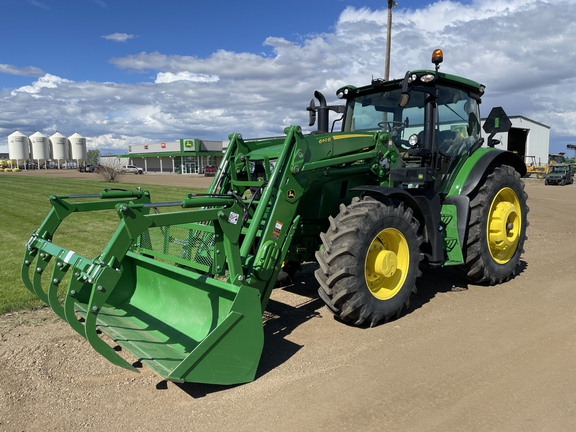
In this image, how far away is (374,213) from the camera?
4.69 metres

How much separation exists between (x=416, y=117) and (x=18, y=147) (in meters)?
100

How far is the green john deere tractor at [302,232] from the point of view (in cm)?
363

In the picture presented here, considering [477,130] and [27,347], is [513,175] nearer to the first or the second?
[477,130]

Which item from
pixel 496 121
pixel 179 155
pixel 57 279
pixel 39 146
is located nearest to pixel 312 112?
pixel 496 121

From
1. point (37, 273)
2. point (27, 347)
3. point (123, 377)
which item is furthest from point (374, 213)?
point (27, 347)

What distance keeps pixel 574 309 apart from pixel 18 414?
5.59m

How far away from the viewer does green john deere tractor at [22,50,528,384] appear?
3633 millimetres

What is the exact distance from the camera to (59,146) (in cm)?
9288

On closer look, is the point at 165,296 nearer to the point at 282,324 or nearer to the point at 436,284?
the point at 282,324

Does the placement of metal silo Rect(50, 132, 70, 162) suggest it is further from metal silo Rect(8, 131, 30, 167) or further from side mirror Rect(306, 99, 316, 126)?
side mirror Rect(306, 99, 316, 126)

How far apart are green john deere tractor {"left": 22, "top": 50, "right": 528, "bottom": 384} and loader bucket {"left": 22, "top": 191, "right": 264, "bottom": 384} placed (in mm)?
11

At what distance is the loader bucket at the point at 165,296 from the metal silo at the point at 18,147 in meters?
98.6

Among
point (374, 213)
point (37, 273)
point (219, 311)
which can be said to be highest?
point (374, 213)

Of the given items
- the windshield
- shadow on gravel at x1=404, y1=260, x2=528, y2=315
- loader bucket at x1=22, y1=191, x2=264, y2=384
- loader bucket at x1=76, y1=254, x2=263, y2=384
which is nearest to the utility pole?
the windshield
